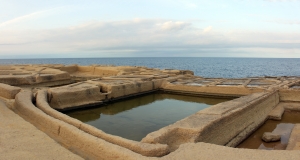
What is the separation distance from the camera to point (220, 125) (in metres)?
6.93

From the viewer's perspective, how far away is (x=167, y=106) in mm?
12070

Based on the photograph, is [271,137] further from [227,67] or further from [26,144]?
[227,67]

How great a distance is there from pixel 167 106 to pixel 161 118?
2.36 meters

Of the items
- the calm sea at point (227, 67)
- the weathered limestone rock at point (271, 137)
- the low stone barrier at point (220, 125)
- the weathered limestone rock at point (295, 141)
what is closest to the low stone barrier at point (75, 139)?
the low stone barrier at point (220, 125)

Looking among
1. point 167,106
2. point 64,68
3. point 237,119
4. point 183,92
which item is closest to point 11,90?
point 167,106

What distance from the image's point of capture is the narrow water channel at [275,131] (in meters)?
7.58

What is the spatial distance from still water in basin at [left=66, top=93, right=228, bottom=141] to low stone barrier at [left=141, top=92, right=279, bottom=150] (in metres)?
1.85

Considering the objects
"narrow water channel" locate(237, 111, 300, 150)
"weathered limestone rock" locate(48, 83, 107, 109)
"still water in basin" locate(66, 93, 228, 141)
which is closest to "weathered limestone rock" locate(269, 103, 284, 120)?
"narrow water channel" locate(237, 111, 300, 150)

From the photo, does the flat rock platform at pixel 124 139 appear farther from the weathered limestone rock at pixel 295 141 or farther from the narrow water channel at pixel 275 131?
the narrow water channel at pixel 275 131

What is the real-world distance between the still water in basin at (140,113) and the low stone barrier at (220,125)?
1.85 metres

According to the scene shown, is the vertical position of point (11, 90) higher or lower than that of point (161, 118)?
higher

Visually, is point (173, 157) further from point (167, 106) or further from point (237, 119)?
point (167, 106)

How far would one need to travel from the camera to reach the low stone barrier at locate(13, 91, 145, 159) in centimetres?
425

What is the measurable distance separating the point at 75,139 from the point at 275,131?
6922 millimetres
